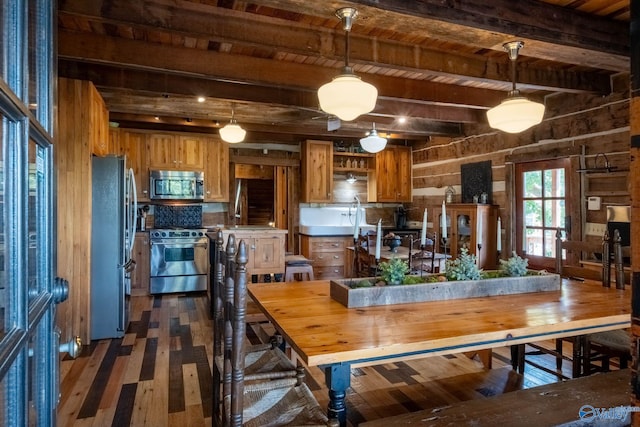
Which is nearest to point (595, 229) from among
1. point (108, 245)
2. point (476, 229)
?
point (476, 229)

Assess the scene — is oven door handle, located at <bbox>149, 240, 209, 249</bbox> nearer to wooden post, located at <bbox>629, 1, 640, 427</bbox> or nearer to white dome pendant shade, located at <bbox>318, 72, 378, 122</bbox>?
white dome pendant shade, located at <bbox>318, 72, 378, 122</bbox>

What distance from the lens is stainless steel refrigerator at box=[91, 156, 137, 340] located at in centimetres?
356

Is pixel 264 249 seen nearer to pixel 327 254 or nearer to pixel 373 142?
pixel 373 142

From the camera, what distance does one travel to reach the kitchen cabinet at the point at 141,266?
5461 mm

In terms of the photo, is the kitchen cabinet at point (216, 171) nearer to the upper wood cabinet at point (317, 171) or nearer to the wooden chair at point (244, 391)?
the upper wood cabinet at point (317, 171)

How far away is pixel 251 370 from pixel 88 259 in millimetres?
2385

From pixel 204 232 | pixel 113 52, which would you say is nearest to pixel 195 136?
pixel 204 232

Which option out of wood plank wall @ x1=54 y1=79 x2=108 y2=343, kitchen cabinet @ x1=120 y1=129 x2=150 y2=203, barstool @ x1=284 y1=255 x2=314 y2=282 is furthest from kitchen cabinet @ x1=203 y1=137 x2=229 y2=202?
wood plank wall @ x1=54 y1=79 x2=108 y2=343

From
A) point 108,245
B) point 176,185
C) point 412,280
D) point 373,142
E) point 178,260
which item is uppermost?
point 373,142

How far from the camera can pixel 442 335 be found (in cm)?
152

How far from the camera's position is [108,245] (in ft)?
11.8

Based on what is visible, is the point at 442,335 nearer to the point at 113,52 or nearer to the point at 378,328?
the point at 378,328

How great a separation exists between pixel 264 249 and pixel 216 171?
7.18 ft

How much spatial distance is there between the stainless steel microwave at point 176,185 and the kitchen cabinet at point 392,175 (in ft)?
9.87
